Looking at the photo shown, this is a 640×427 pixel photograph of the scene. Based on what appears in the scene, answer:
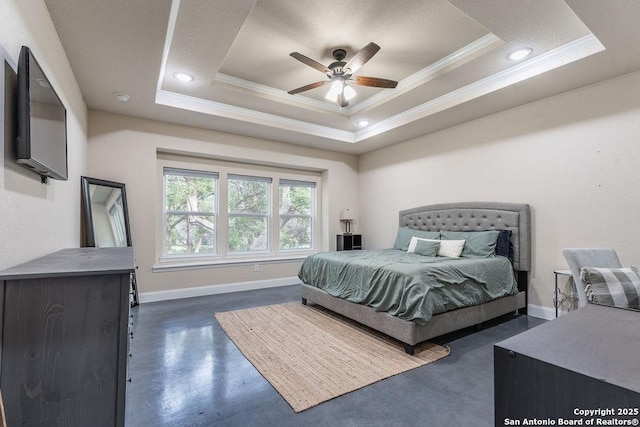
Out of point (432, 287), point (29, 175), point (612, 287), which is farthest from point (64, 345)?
point (612, 287)

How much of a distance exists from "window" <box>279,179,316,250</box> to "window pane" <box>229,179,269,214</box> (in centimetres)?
34

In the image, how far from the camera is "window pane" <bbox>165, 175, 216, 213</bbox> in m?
4.79

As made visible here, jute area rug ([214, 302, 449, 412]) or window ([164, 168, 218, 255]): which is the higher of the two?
window ([164, 168, 218, 255])

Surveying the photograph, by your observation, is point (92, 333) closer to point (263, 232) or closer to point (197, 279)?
point (197, 279)

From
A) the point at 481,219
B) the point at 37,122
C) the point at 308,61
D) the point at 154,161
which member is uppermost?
the point at 308,61

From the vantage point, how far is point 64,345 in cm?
124

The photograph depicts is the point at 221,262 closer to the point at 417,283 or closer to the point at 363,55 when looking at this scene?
the point at 417,283

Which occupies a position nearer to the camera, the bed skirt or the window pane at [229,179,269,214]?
the bed skirt

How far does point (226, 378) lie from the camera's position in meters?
2.25

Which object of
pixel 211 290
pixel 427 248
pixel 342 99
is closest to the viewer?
pixel 342 99

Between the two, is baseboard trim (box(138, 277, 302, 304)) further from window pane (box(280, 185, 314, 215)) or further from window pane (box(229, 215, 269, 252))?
window pane (box(280, 185, 314, 215))

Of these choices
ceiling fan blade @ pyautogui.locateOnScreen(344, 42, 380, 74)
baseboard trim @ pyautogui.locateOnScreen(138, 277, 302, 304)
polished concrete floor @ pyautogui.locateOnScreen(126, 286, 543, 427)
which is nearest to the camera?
polished concrete floor @ pyautogui.locateOnScreen(126, 286, 543, 427)

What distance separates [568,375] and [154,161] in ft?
15.7

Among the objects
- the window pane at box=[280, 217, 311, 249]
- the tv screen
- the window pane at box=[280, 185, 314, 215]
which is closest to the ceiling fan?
the tv screen
